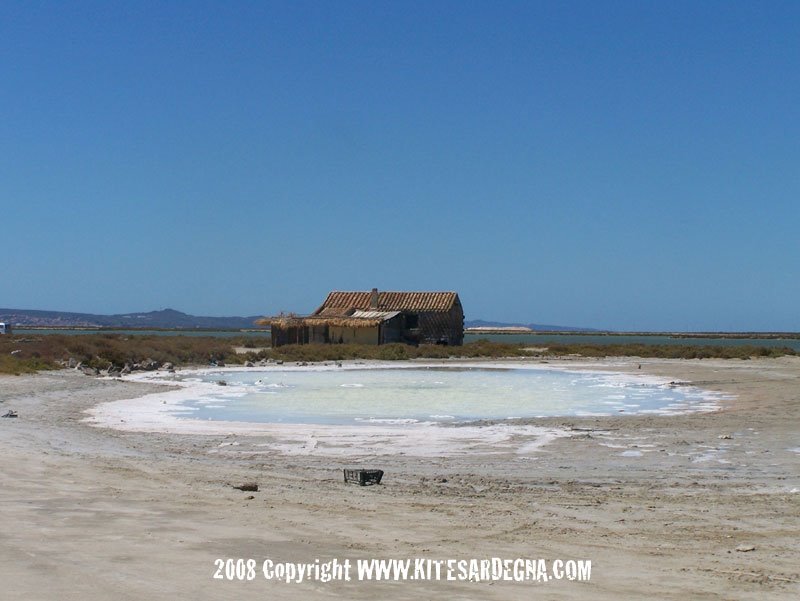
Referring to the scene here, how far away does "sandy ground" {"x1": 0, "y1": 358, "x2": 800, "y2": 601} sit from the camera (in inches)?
205

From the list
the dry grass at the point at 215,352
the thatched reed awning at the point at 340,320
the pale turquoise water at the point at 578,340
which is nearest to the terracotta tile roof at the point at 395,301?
the thatched reed awning at the point at 340,320

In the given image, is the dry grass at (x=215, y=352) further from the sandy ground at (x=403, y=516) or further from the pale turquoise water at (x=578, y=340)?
the pale turquoise water at (x=578, y=340)

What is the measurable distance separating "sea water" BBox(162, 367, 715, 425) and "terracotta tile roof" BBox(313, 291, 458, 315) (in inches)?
778

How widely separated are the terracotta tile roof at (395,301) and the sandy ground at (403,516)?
4090 cm

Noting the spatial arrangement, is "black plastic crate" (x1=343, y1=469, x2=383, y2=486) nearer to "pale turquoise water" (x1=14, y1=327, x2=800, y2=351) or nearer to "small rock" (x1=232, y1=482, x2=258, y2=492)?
"small rock" (x1=232, y1=482, x2=258, y2=492)

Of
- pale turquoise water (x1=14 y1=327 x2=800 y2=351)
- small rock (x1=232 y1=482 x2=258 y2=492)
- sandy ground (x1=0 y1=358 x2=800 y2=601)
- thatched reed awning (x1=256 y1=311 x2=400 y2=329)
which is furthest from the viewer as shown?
pale turquoise water (x1=14 y1=327 x2=800 y2=351)

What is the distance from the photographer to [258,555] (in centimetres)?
581

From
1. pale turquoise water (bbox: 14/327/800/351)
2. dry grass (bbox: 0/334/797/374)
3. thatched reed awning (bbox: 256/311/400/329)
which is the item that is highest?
thatched reed awning (bbox: 256/311/400/329)

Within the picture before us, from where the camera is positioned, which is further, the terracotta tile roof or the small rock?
the terracotta tile roof

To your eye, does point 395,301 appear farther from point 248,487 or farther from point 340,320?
point 248,487

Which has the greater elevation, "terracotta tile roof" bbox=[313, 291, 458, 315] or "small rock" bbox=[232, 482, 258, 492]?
"terracotta tile roof" bbox=[313, 291, 458, 315]

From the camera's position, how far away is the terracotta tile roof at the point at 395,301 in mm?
54375

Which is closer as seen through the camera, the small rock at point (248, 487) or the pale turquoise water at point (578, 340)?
the small rock at point (248, 487)

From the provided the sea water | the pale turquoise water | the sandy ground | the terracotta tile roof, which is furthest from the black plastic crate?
the pale turquoise water
